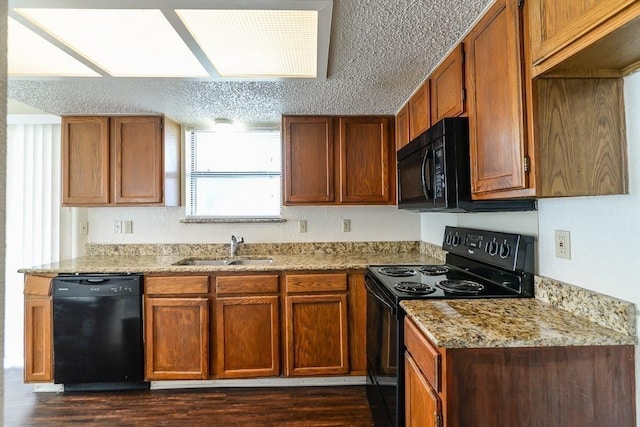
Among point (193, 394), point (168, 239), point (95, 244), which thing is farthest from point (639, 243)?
point (95, 244)

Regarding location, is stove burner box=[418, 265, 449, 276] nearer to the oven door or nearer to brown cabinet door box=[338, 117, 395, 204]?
the oven door

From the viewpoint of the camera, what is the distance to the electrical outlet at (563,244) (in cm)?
124

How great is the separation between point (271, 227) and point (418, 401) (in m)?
2.01

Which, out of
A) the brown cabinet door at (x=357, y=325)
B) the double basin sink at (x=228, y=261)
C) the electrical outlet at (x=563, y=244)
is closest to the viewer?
the electrical outlet at (x=563, y=244)

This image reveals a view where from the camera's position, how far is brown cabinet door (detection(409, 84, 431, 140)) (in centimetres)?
191

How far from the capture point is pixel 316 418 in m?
2.00

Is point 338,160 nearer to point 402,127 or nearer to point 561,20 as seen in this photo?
point 402,127

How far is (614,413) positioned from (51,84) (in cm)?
310

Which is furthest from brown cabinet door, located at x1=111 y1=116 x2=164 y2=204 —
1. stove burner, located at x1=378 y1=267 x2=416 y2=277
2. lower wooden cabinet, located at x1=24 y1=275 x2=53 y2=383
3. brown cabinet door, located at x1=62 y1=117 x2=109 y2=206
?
stove burner, located at x1=378 y1=267 x2=416 y2=277

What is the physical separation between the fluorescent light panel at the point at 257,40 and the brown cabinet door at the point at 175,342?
1.59 m

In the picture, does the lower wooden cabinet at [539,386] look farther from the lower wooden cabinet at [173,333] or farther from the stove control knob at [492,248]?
the lower wooden cabinet at [173,333]

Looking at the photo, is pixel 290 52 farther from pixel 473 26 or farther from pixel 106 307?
pixel 106 307

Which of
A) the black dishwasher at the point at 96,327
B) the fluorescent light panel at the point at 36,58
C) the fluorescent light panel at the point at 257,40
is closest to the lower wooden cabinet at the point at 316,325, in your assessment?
the black dishwasher at the point at 96,327

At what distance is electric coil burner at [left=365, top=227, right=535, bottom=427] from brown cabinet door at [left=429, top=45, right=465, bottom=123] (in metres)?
0.68
